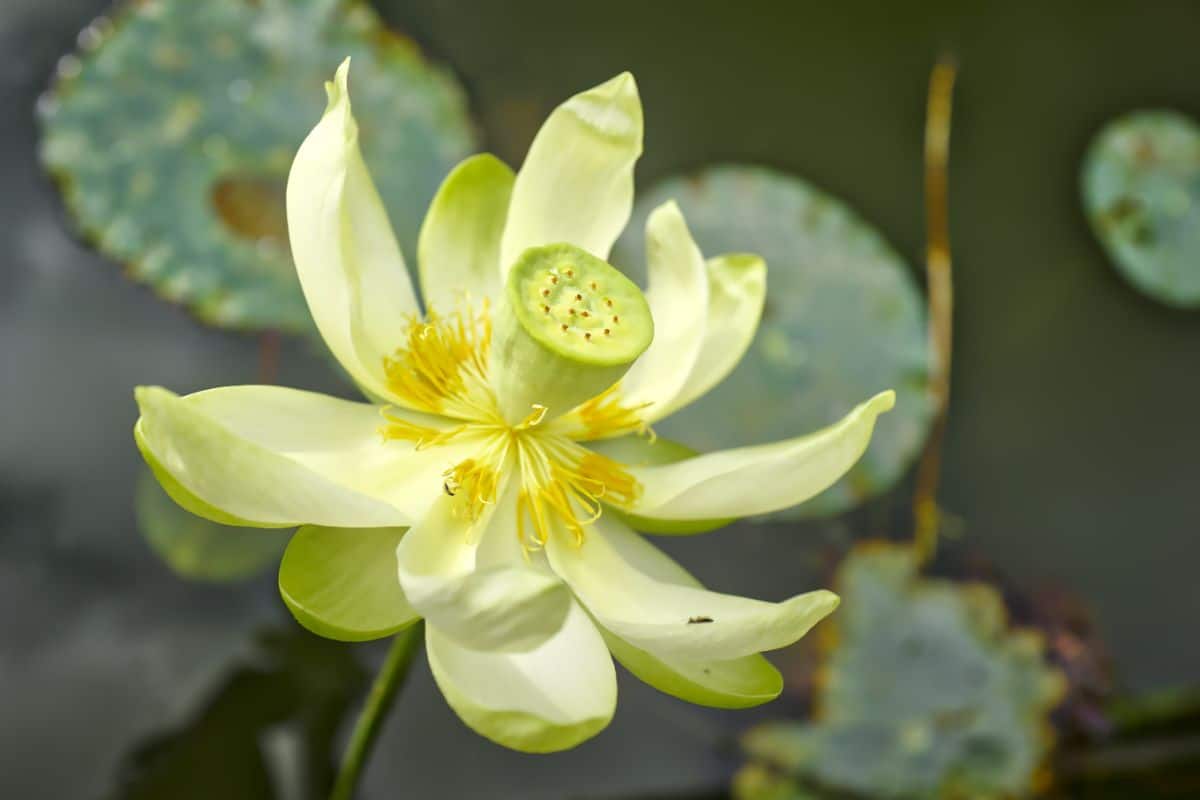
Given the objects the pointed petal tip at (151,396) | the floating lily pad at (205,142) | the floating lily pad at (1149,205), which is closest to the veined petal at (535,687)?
the pointed petal tip at (151,396)

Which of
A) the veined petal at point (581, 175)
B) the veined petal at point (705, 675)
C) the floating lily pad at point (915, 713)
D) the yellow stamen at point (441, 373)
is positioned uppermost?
the veined petal at point (581, 175)

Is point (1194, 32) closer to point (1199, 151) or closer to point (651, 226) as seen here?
point (1199, 151)

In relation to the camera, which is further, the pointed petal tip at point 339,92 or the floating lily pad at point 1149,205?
the floating lily pad at point 1149,205

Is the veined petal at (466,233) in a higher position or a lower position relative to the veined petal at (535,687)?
higher

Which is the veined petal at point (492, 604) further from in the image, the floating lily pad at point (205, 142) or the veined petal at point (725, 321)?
the floating lily pad at point (205, 142)

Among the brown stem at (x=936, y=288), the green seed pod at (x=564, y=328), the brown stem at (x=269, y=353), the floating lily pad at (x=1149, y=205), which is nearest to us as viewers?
the green seed pod at (x=564, y=328)

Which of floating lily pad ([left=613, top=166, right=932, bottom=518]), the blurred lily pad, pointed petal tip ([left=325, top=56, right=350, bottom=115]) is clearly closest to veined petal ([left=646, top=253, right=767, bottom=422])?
pointed petal tip ([left=325, top=56, right=350, bottom=115])

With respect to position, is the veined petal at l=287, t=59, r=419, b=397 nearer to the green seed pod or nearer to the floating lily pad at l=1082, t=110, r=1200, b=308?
the green seed pod

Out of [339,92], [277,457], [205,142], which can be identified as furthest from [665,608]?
[205,142]
